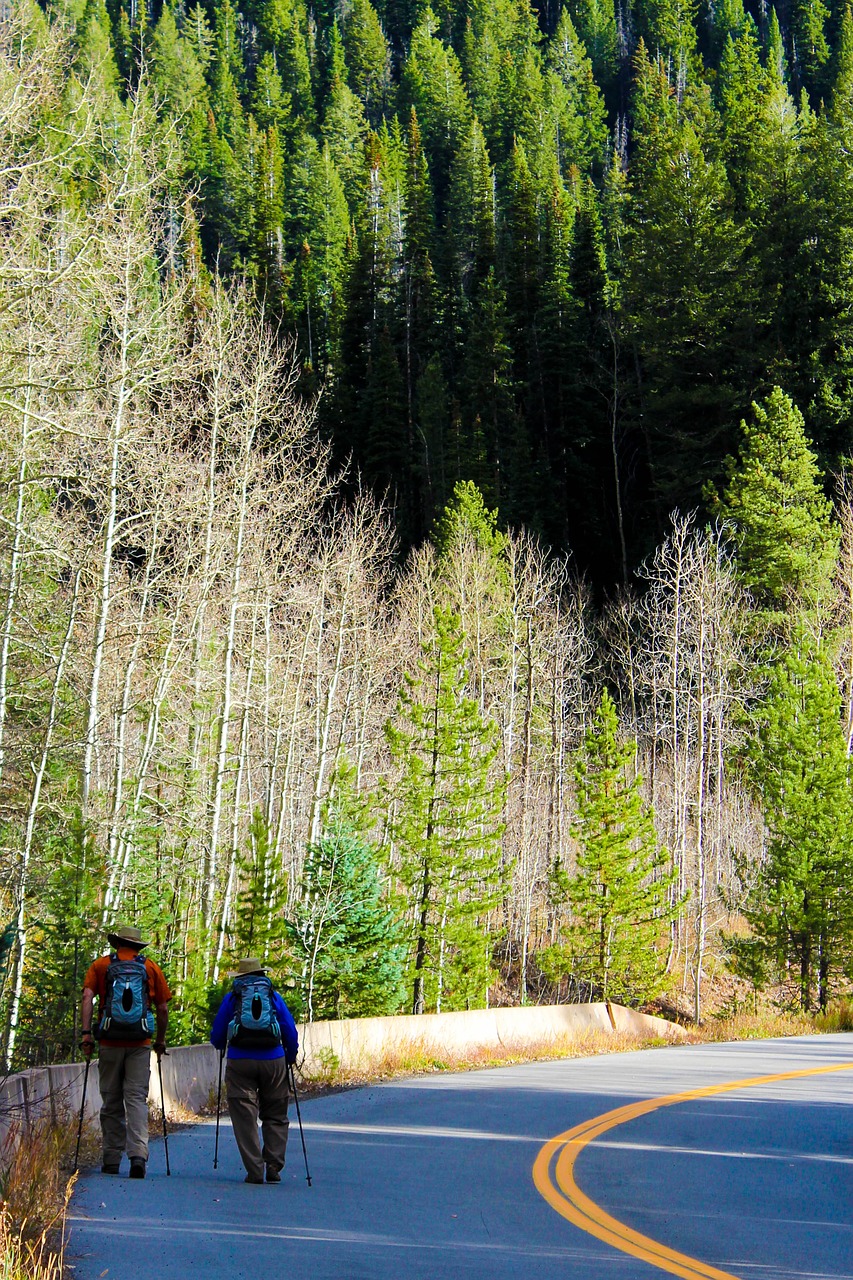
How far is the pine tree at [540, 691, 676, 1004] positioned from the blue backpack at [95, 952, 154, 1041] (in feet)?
82.9

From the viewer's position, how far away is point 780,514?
46906 mm

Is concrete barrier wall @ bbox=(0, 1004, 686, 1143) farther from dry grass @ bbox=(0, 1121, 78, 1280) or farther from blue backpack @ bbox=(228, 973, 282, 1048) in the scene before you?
blue backpack @ bbox=(228, 973, 282, 1048)

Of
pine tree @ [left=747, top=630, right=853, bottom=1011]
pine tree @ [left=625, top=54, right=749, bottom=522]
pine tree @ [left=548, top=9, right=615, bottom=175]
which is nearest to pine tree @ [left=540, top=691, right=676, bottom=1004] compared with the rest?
pine tree @ [left=747, top=630, right=853, bottom=1011]

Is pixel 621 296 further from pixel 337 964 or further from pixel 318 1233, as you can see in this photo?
pixel 318 1233

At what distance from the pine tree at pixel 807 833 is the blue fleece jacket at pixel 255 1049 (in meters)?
25.9

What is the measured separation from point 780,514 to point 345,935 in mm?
27010

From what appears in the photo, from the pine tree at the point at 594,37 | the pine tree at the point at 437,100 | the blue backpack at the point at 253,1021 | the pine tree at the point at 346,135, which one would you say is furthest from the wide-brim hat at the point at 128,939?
the pine tree at the point at 594,37

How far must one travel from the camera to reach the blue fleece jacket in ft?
31.2

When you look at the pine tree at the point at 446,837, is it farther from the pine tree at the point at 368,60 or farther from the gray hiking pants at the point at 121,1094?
the pine tree at the point at 368,60

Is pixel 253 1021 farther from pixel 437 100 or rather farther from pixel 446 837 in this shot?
pixel 437 100

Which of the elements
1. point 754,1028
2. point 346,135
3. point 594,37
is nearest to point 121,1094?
point 754,1028

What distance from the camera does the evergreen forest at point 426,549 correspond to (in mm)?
19172

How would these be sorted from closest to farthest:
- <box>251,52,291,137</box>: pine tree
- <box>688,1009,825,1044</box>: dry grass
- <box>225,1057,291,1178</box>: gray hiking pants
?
→ 1. <box>225,1057,291,1178</box>: gray hiking pants
2. <box>688,1009,825,1044</box>: dry grass
3. <box>251,52,291,137</box>: pine tree

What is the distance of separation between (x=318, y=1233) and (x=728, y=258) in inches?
2274
